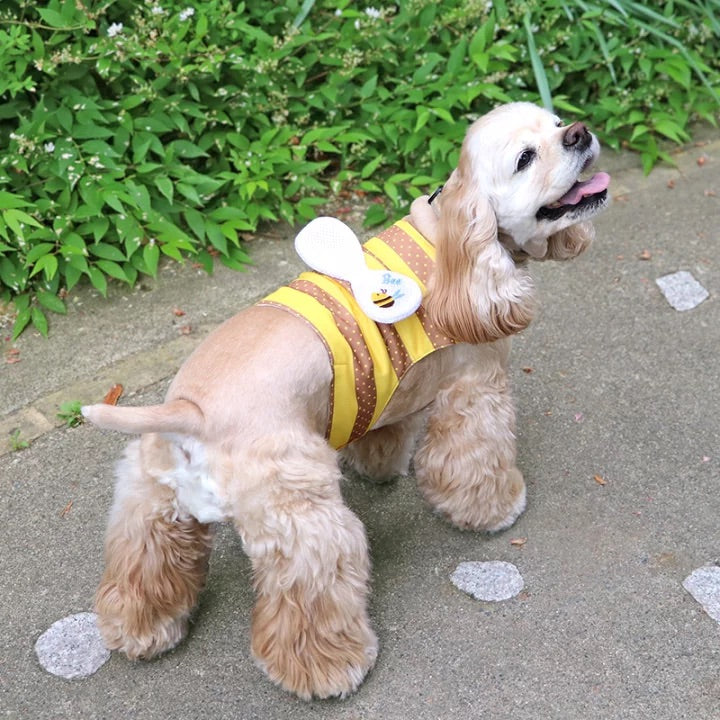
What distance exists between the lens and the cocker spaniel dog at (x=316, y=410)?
7.25ft

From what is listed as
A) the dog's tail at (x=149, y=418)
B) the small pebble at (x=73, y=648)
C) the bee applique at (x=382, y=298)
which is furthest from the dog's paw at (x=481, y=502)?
the small pebble at (x=73, y=648)

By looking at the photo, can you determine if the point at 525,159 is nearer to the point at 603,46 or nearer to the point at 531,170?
the point at 531,170

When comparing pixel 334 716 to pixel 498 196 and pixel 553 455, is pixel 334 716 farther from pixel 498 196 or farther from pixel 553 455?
pixel 498 196

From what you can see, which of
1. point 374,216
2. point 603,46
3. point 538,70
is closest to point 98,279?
point 374,216

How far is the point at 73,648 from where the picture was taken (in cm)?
261

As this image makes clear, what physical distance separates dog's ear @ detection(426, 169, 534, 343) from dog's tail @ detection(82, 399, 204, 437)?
2.43 ft

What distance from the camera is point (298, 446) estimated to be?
2242mm

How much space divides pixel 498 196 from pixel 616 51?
269 centimetres

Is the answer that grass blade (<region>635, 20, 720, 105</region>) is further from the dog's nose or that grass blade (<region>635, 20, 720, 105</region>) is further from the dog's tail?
the dog's tail

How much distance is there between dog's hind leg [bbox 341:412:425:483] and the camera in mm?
3021

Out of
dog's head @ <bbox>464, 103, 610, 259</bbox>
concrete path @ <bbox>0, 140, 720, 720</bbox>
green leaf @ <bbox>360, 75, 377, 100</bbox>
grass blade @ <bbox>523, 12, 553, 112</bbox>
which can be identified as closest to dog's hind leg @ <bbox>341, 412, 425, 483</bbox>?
concrete path @ <bbox>0, 140, 720, 720</bbox>

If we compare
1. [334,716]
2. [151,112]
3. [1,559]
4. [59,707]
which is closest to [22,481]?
A: [1,559]

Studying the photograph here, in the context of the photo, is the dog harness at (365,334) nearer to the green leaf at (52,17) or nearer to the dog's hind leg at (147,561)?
the dog's hind leg at (147,561)

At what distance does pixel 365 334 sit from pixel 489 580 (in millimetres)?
901
